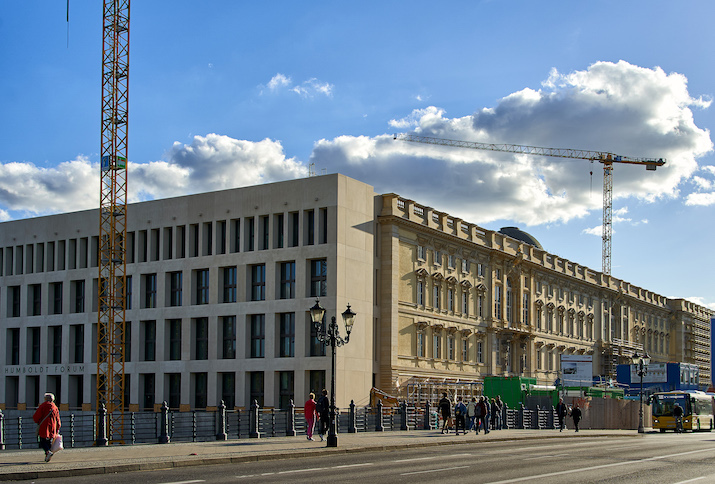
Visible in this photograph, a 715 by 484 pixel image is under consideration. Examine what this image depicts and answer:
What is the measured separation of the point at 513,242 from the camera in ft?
254

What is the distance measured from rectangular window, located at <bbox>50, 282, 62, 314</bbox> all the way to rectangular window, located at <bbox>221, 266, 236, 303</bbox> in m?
15.9

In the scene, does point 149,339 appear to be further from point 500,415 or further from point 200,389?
point 500,415

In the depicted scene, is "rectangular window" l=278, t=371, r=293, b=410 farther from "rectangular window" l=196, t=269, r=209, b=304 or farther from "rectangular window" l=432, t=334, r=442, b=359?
"rectangular window" l=432, t=334, r=442, b=359

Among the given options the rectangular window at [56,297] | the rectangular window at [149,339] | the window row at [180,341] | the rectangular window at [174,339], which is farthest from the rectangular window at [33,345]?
the rectangular window at [174,339]

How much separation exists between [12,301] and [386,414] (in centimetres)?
4086

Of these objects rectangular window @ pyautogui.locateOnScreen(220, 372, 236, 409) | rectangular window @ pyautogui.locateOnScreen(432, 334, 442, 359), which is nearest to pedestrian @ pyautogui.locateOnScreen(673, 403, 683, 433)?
rectangular window @ pyautogui.locateOnScreen(432, 334, 442, 359)

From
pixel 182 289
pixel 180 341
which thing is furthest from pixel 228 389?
pixel 182 289

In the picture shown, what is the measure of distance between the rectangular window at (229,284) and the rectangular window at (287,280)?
4154 mm

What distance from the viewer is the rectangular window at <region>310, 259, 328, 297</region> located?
58.7 metres

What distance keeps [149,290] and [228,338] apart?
28.4 ft

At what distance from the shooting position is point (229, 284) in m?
63.4

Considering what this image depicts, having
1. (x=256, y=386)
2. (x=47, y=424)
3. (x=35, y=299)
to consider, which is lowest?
(x=256, y=386)

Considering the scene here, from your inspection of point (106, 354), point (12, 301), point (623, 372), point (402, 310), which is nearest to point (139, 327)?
point (106, 354)

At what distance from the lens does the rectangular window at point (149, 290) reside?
2625 inches
